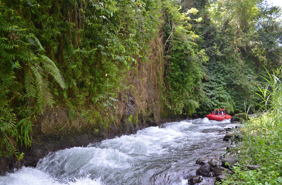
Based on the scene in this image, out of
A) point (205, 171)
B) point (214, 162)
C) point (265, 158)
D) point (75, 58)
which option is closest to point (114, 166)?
point (205, 171)

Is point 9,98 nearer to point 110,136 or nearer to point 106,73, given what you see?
point 106,73

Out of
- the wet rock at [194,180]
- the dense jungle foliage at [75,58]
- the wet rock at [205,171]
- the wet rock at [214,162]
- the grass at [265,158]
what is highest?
the dense jungle foliage at [75,58]

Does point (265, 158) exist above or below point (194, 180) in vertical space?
above

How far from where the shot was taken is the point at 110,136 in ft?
19.4

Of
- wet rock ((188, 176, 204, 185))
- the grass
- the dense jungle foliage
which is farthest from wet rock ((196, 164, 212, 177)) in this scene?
the dense jungle foliage

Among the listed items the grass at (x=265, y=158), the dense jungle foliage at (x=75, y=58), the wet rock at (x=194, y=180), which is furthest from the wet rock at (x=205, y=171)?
the dense jungle foliage at (x=75, y=58)

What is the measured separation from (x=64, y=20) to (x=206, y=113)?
11.6m

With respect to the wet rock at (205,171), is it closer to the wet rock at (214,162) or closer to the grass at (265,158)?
the wet rock at (214,162)

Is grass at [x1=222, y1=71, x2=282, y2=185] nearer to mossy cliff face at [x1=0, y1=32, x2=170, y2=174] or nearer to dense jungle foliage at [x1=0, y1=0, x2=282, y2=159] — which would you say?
dense jungle foliage at [x1=0, y1=0, x2=282, y2=159]

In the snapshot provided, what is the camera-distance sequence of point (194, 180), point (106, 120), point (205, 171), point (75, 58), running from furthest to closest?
point (106, 120), point (75, 58), point (205, 171), point (194, 180)

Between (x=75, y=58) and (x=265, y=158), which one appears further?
(x=75, y=58)

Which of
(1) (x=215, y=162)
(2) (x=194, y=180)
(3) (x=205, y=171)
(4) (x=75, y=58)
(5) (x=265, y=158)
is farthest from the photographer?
(4) (x=75, y=58)

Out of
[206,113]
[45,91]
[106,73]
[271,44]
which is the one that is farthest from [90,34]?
[271,44]

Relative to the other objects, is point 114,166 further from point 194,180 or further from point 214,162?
point 214,162
